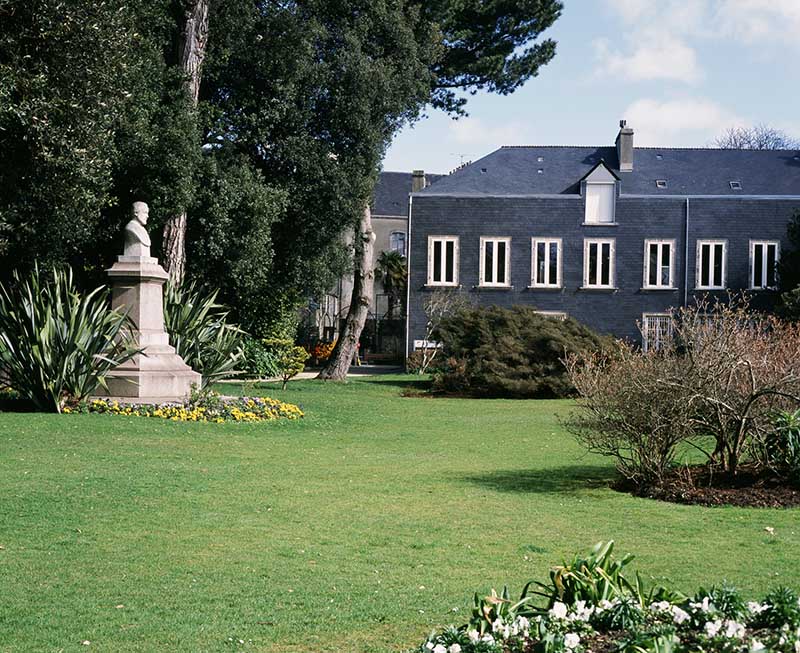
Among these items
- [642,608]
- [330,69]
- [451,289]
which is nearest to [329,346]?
[451,289]

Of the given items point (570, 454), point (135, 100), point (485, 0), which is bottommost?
point (570, 454)

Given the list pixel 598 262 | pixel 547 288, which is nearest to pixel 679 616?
pixel 547 288

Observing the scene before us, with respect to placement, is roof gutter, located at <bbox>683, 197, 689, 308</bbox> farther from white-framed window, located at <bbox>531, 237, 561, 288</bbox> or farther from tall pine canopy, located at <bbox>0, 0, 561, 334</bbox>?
tall pine canopy, located at <bbox>0, 0, 561, 334</bbox>

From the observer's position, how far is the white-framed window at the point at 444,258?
43.9 meters

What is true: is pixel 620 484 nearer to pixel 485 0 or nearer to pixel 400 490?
pixel 400 490

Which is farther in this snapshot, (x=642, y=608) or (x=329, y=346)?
(x=329, y=346)

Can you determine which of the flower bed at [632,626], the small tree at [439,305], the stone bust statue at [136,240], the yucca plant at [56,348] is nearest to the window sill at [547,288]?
the small tree at [439,305]

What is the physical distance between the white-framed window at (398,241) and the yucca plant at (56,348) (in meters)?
46.8

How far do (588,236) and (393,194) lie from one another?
85.0ft

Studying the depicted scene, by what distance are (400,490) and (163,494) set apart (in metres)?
2.36

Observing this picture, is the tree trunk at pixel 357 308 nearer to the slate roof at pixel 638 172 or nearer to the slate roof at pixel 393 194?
the slate roof at pixel 638 172

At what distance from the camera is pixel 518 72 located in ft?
118

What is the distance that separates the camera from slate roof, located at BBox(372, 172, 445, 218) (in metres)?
65.8

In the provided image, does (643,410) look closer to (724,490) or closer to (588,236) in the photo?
(724,490)
